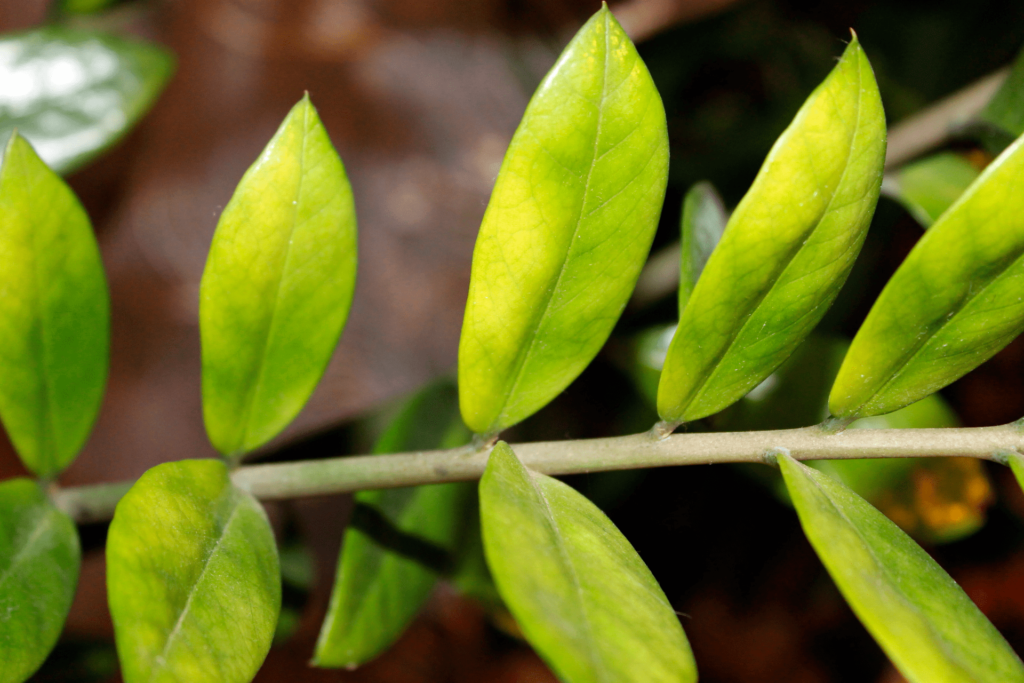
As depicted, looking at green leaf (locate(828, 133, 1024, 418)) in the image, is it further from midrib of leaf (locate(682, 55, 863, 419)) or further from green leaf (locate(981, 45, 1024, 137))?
green leaf (locate(981, 45, 1024, 137))

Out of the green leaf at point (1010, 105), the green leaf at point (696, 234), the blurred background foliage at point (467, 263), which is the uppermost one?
the green leaf at point (1010, 105)

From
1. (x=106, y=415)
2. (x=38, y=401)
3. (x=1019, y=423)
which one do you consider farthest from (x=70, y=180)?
(x=1019, y=423)

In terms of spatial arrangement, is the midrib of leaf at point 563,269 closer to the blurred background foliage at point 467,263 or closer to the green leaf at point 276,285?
the green leaf at point 276,285

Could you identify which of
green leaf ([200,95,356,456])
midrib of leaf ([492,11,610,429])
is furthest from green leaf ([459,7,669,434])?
green leaf ([200,95,356,456])

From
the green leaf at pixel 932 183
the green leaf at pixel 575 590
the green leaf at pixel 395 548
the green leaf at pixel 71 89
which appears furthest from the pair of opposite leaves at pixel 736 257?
the green leaf at pixel 71 89

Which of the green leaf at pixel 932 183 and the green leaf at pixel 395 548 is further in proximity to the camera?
the green leaf at pixel 932 183

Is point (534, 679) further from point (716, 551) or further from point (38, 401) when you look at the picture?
point (38, 401)

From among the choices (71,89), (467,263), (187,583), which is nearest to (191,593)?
(187,583)

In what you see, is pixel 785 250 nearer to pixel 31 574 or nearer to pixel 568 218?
pixel 568 218
